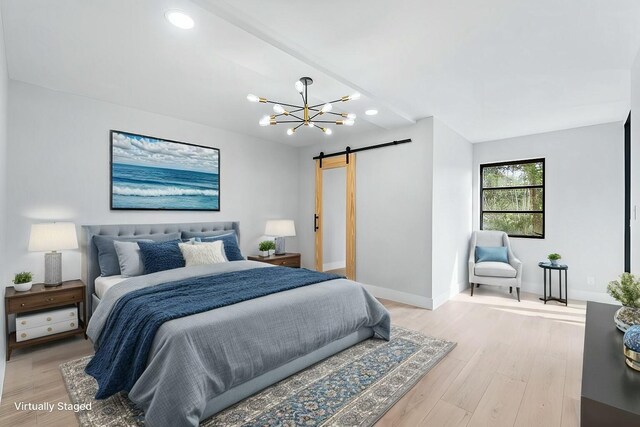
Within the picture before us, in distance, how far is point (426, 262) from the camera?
13.6 feet

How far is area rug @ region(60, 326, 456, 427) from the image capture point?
6.36 ft

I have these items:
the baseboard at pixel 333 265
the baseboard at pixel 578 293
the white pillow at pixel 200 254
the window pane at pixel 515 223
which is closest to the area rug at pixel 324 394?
the white pillow at pixel 200 254

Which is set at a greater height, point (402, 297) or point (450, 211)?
point (450, 211)

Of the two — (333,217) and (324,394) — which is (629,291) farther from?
(333,217)

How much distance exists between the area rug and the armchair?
2309 mm

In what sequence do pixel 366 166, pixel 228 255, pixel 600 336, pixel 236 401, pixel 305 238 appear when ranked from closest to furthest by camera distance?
pixel 600 336
pixel 236 401
pixel 228 255
pixel 366 166
pixel 305 238

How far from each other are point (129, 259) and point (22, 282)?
841 millimetres

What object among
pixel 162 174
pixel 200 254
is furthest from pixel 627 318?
pixel 162 174

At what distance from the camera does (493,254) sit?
4965 mm

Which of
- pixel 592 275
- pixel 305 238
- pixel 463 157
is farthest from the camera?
pixel 305 238

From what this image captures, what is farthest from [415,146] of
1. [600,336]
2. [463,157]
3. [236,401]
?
[236,401]

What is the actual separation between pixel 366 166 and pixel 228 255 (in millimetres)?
2437

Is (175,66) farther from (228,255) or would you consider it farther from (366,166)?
(366,166)

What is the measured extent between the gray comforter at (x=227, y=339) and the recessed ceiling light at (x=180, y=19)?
6.34ft
